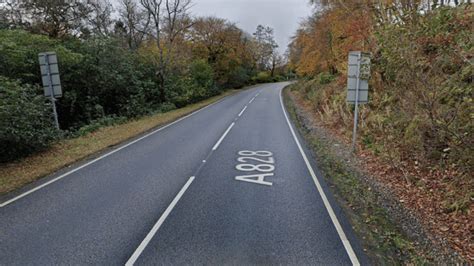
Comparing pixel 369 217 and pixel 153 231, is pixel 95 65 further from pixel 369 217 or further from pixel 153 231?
pixel 369 217

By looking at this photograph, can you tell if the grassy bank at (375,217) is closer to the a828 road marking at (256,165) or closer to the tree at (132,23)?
the a828 road marking at (256,165)

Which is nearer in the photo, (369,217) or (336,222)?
(336,222)

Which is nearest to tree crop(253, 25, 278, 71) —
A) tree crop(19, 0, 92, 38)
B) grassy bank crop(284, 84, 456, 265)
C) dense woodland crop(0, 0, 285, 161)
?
dense woodland crop(0, 0, 285, 161)

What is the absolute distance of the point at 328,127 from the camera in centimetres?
1366

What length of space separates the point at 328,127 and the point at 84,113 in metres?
14.9

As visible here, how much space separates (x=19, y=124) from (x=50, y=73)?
10.6 feet

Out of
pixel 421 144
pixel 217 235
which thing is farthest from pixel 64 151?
pixel 421 144

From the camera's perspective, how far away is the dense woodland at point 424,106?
5.39m

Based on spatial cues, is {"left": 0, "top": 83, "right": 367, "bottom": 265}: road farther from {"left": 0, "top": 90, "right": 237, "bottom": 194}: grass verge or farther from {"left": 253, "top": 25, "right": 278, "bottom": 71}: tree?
{"left": 253, "top": 25, "right": 278, "bottom": 71}: tree

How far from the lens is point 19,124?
8508 millimetres

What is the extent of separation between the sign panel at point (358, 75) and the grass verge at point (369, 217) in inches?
79.1

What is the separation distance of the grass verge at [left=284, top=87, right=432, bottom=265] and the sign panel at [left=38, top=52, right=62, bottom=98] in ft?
33.3

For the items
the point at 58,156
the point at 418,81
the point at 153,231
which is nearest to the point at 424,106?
the point at 418,81

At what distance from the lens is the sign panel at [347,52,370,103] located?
28.1ft
